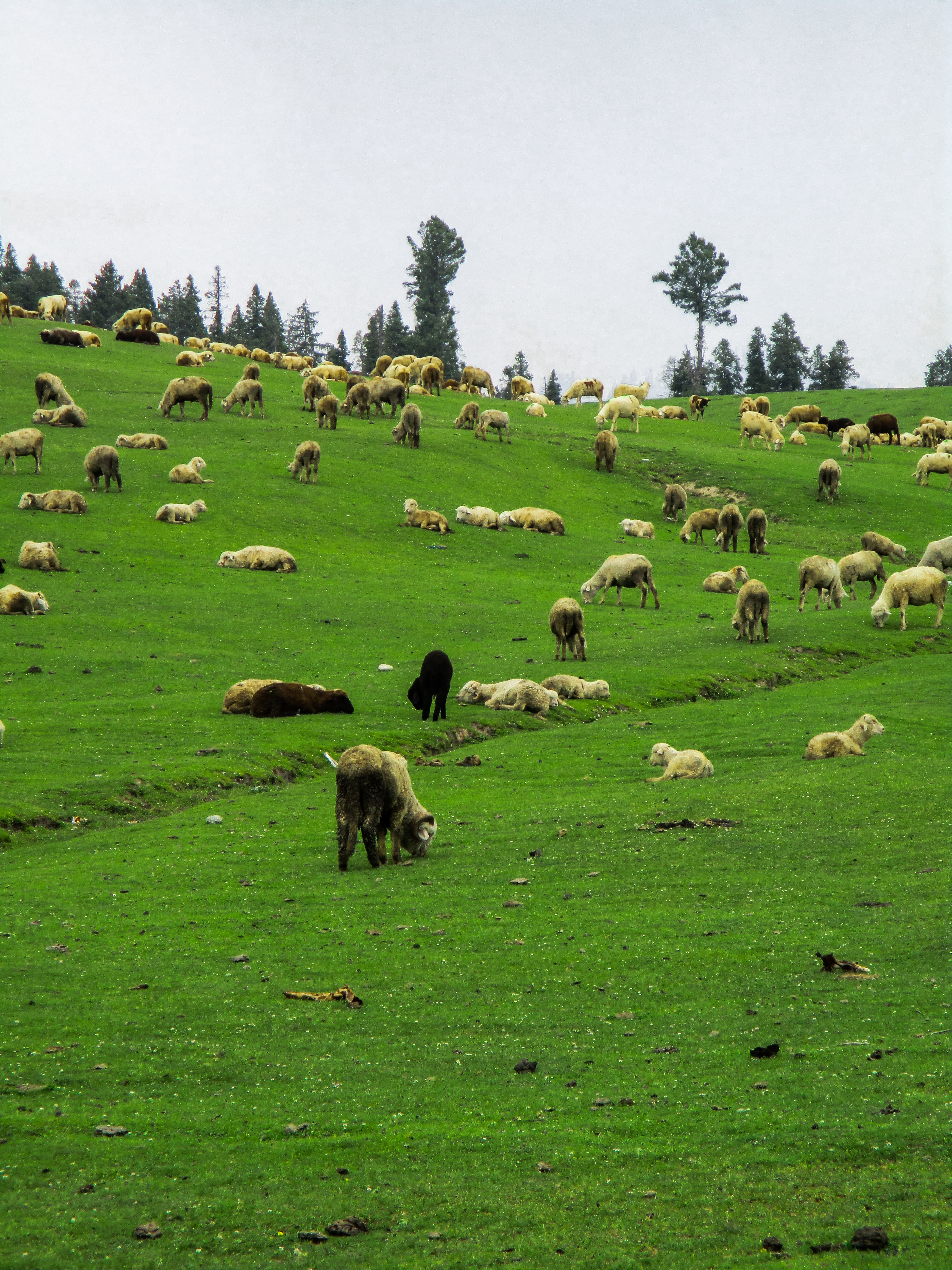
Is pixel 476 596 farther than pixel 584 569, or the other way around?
pixel 584 569

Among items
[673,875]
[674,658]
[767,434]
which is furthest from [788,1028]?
[767,434]

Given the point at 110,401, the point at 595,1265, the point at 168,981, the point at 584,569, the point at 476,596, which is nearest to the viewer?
the point at 595,1265

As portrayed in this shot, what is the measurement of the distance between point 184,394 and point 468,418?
1835 centimetres

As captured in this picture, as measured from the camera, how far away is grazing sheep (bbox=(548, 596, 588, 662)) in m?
30.6

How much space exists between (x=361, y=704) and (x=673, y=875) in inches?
506

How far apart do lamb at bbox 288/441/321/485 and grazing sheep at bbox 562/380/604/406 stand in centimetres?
4699

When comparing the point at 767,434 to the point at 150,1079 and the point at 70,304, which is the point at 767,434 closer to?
the point at 150,1079

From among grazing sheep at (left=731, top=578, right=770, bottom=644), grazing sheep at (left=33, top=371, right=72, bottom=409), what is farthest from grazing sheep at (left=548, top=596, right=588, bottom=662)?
grazing sheep at (left=33, top=371, right=72, bottom=409)

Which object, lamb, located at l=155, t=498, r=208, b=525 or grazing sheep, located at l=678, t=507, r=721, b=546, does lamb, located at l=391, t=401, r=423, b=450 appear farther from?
lamb, located at l=155, t=498, r=208, b=525

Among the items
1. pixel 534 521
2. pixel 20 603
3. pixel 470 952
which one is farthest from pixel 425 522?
pixel 470 952

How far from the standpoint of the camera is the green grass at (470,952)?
687 centimetres

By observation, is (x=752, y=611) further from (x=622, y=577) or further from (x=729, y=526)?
(x=729, y=526)

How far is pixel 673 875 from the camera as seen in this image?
14625mm

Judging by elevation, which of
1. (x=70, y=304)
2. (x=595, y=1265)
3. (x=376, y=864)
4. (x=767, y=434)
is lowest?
(x=376, y=864)
